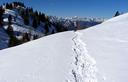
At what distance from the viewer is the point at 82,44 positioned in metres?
21.5

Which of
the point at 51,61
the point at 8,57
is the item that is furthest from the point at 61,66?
the point at 8,57

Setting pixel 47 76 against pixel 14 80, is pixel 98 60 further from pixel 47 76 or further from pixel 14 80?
pixel 14 80

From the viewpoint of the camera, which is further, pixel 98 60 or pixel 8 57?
pixel 8 57

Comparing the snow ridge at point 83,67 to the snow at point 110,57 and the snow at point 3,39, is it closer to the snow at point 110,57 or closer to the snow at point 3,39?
the snow at point 110,57

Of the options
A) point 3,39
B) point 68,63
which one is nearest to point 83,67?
point 68,63

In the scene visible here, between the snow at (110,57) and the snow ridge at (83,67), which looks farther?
the snow at (110,57)

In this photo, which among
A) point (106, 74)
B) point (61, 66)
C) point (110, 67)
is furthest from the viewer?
point (61, 66)

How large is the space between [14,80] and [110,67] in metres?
5.22

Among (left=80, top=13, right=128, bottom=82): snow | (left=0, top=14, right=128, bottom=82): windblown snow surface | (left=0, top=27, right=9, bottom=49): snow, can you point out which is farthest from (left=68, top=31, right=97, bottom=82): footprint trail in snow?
(left=0, top=27, right=9, bottom=49): snow

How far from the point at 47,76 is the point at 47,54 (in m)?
4.94

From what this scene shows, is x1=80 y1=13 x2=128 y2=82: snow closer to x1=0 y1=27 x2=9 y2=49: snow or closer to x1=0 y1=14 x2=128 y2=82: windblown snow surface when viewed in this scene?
x1=0 y1=14 x2=128 y2=82: windblown snow surface

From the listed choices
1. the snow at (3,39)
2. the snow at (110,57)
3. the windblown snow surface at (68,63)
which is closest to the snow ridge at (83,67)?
the windblown snow surface at (68,63)

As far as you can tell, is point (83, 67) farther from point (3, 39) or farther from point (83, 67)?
point (3, 39)

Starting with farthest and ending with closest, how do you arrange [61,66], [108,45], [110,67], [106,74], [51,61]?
1. [108,45]
2. [51,61]
3. [61,66]
4. [110,67]
5. [106,74]
